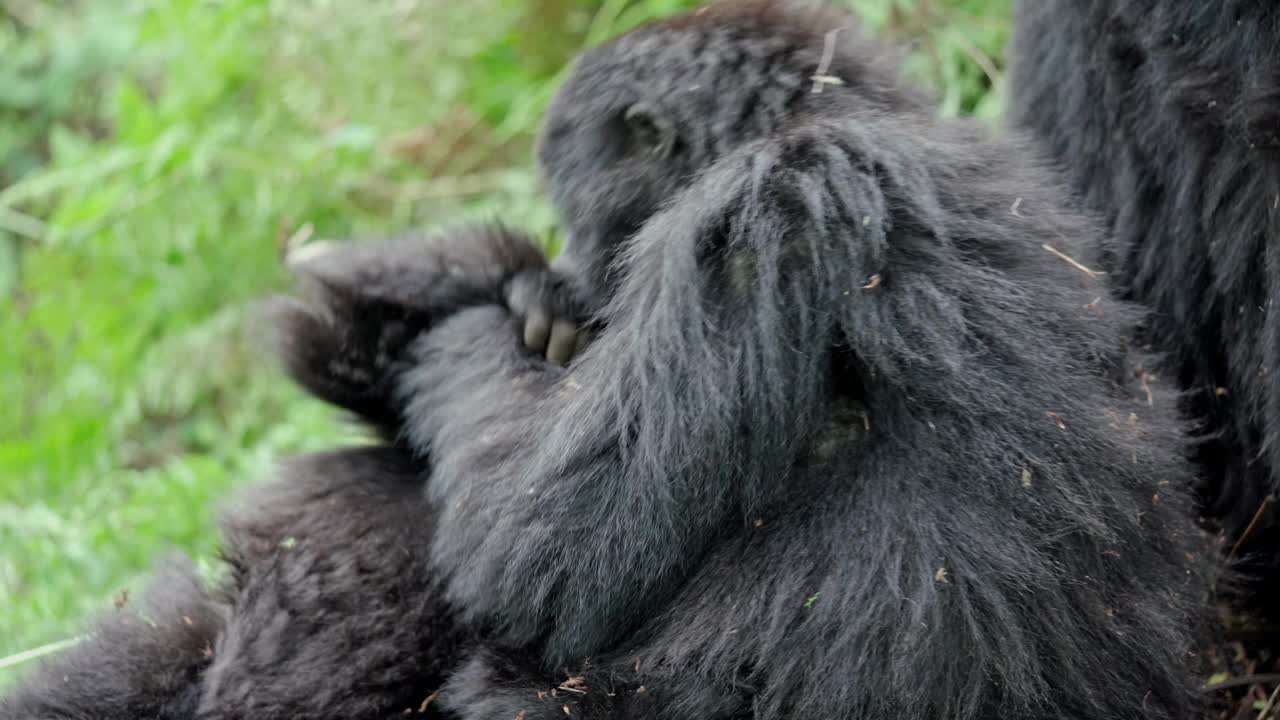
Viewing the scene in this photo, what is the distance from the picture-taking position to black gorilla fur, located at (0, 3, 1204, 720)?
4.91ft

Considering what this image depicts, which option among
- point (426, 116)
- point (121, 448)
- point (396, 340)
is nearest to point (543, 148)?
point (396, 340)

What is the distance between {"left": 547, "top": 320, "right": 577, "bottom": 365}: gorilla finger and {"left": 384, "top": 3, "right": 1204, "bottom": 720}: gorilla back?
211 mm

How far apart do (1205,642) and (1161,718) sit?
0.34 metres

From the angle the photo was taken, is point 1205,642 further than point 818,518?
Yes

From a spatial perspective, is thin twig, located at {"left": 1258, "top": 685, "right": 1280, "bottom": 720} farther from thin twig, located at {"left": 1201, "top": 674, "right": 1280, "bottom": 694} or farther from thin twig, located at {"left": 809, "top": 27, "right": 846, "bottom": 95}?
thin twig, located at {"left": 809, "top": 27, "right": 846, "bottom": 95}

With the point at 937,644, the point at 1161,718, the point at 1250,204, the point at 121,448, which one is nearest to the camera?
the point at 937,644

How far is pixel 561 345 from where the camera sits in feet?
6.34

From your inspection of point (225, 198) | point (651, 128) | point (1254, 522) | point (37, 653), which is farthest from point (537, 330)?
point (225, 198)

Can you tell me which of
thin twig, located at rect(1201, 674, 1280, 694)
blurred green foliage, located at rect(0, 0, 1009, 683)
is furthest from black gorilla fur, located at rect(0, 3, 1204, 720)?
blurred green foliage, located at rect(0, 0, 1009, 683)

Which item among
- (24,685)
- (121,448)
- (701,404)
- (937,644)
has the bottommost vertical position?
(121,448)

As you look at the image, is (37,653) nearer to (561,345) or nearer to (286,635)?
(286,635)

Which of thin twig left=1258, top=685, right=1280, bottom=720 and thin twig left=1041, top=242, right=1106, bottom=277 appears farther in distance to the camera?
thin twig left=1258, top=685, right=1280, bottom=720

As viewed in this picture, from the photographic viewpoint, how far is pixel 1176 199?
1.91m

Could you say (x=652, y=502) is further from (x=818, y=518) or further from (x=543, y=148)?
(x=543, y=148)
